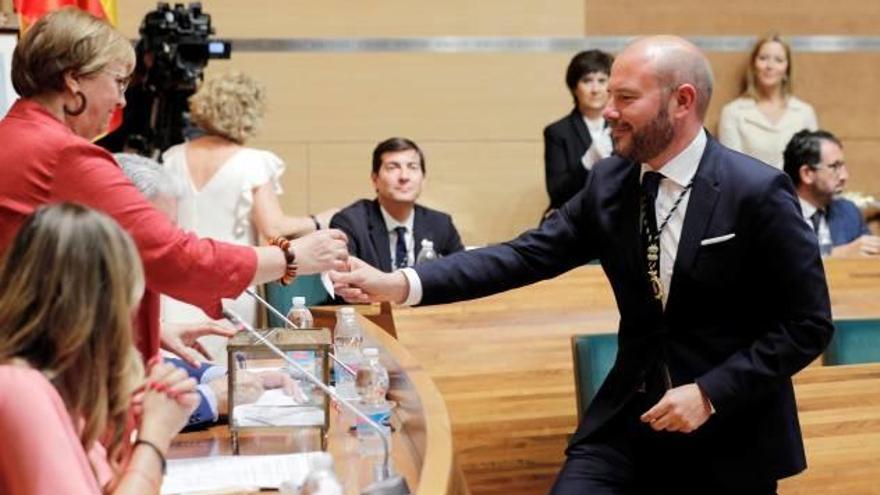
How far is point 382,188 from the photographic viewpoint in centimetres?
546

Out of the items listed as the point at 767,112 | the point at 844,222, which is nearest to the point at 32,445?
the point at 844,222

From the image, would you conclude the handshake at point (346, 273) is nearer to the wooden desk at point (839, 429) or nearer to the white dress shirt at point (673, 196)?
the white dress shirt at point (673, 196)

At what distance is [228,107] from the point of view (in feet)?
Result: 17.7

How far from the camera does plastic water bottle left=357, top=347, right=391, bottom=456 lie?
2.77m

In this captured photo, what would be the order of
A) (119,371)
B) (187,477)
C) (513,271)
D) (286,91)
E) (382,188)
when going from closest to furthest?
(119,371)
(187,477)
(513,271)
(382,188)
(286,91)

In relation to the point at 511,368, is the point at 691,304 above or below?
above

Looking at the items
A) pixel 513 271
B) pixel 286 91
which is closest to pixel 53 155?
pixel 513 271

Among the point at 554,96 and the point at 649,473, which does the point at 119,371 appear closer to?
the point at 649,473

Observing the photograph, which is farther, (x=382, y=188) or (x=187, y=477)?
(x=382, y=188)

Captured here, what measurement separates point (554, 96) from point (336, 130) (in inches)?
46.6

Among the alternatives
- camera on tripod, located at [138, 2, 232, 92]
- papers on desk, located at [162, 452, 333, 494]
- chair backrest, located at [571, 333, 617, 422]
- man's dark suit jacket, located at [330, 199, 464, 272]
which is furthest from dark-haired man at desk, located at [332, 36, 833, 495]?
camera on tripod, located at [138, 2, 232, 92]

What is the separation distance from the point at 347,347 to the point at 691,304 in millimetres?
849

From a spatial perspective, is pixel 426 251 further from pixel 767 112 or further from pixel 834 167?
pixel 767 112

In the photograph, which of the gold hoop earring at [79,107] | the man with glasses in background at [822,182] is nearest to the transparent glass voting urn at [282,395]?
the gold hoop earring at [79,107]
